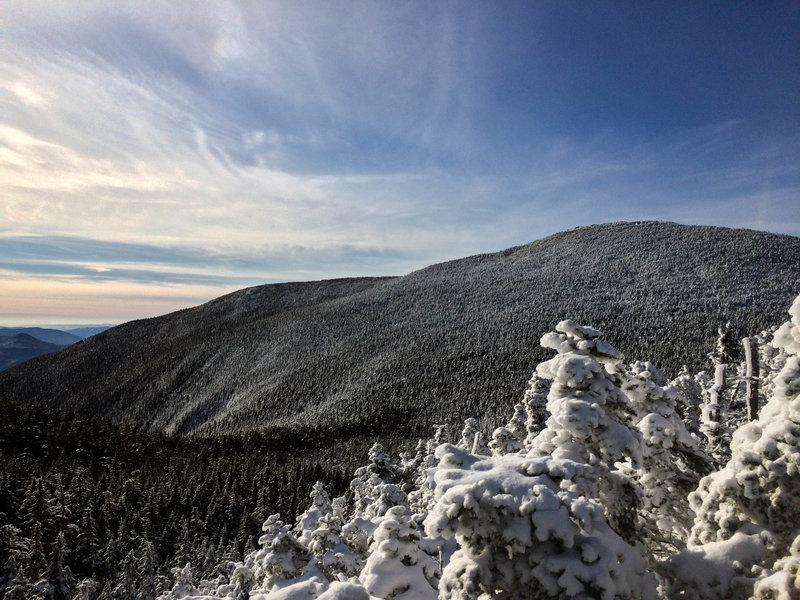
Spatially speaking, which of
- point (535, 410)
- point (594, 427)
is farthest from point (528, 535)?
point (535, 410)

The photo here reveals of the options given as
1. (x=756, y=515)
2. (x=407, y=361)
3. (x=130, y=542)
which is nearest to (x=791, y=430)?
(x=756, y=515)

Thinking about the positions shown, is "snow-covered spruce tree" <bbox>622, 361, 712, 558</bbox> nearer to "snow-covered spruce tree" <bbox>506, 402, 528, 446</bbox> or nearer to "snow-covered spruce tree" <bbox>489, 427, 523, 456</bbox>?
"snow-covered spruce tree" <bbox>489, 427, 523, 456</bbox>

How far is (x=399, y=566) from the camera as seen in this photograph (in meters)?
9.54

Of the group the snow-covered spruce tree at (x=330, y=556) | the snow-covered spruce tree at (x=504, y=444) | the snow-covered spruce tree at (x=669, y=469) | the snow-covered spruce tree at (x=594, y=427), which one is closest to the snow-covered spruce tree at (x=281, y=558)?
the snow-covered spruce tree at (x=330, y=556)

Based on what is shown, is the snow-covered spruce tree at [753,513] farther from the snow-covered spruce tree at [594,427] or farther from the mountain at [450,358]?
Result: the mountain at [450,358]

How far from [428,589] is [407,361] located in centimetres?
15538

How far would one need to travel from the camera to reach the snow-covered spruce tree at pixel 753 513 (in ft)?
19.3

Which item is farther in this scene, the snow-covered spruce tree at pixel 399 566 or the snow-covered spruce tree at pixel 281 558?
the snow-covered spruce tree at pixel 281 558

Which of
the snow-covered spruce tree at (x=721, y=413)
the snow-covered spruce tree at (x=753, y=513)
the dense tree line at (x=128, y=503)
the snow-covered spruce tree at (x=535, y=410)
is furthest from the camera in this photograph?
the dense tree line at (x=128, y=503)

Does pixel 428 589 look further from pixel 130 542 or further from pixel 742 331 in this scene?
pixel 742 331

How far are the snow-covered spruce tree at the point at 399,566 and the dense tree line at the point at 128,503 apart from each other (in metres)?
30.5

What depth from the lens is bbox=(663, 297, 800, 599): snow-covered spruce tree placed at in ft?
19.3

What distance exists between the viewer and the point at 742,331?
134875 mm

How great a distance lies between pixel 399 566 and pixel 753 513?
21.1ft
